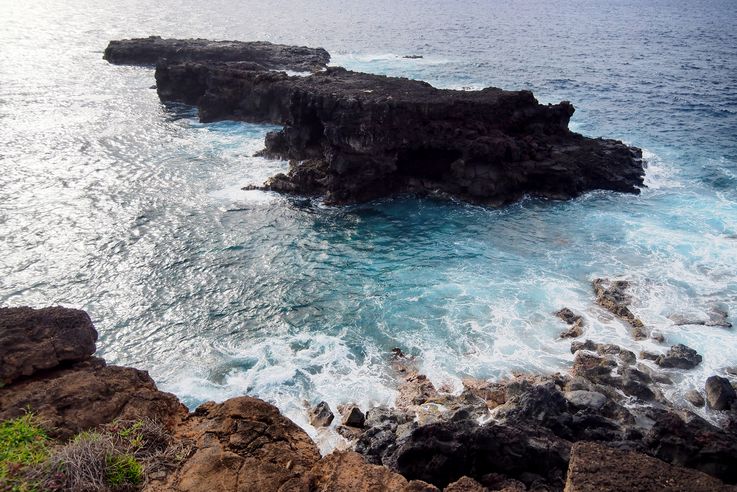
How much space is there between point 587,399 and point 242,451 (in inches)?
501

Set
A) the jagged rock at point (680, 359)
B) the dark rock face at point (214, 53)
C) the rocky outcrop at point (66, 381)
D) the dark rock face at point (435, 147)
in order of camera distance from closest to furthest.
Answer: the rocky outcrop at point (66, 381), the jagged rock at point (680, 359), the dark rock face at point (435, 147), the dark rock face at point (214, 53)

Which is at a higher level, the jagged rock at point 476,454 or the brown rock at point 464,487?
the brown rock at point 464,487

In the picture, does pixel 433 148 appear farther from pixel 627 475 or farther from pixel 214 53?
pixel 214 53

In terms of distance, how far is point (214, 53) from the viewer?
7181cm

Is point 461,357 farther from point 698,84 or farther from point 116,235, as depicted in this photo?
point 698,84

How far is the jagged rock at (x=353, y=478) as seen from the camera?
336 inches

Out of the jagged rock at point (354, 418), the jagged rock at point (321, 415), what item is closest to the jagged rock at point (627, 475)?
the jagged rock at point (354, 418)

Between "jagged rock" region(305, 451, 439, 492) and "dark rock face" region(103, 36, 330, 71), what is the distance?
222ft

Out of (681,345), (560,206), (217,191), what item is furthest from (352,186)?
(681,345)

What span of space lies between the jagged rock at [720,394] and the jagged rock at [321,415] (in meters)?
13.9

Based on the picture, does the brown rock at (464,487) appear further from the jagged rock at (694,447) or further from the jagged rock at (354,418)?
the jagged rock at (354,418)

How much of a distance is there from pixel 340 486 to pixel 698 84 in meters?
76.5

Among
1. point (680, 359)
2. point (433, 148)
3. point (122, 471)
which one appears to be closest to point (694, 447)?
point (680, 359)

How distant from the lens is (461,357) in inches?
826
